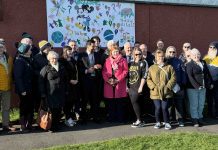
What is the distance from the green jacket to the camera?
27.5ft

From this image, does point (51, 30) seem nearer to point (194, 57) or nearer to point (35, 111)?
point (35, 111)

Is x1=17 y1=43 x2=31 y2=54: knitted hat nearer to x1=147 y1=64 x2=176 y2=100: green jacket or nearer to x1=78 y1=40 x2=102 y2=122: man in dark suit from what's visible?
x1=78 y1=40 x2=102 y2=122: man in dark suit

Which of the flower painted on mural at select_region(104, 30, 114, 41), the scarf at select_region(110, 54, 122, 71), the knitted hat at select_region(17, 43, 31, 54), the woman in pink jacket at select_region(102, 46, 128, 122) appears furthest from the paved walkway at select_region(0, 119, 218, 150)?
the flower painted on mural at select_region(104, 30, 114, 41)

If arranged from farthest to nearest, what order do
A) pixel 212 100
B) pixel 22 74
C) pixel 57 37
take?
1. pixel 57 37
2. pixel 212 100
3. pixel 22 74

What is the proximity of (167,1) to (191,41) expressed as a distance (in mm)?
1619

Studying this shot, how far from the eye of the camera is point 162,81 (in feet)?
27.5

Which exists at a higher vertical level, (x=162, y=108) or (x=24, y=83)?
(x=24, y=83)

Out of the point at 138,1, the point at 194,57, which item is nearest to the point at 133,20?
the point at 138,1

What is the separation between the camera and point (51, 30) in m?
10.1

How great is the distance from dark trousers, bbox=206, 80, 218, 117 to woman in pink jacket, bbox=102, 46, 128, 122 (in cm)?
229

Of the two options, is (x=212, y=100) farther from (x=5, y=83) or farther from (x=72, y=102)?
(x=5, y=83)

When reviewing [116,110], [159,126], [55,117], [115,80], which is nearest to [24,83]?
[55,117]

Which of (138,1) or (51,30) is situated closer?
(51,30)

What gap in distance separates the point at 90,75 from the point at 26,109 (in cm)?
163
